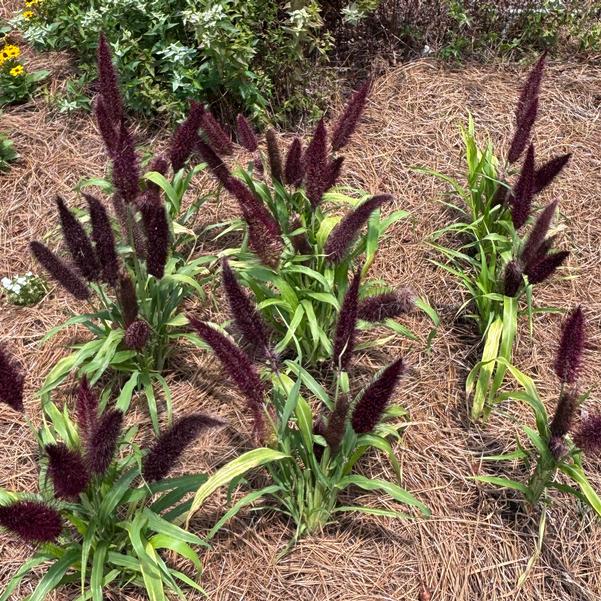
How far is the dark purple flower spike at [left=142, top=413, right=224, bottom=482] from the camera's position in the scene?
2.22 metres

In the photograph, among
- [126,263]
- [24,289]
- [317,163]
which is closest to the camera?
[317,163]

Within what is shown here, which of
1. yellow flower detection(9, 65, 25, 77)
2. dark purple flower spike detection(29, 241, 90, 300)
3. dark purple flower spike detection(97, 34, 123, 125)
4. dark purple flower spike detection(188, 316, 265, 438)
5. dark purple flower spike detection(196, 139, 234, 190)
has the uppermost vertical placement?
dark purple flower spike detection(97, 34, 123, 125)

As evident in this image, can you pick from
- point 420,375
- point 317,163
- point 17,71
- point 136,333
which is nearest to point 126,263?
point 136,333

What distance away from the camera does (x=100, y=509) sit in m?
2.40

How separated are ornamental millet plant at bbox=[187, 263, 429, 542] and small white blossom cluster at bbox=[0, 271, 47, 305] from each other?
5.11ft

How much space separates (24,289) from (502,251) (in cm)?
257

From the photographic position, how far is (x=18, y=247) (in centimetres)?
396

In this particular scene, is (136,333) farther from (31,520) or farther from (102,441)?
(31,520)

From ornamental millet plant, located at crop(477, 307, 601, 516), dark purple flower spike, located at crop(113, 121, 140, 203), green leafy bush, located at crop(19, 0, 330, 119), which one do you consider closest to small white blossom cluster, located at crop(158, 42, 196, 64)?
green leafy bush, located at crop(19, 0, 330, 119)

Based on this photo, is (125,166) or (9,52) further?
(9,52)

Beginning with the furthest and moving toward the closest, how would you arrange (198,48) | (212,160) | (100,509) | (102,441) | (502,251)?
1. (198,48)
2. (502,251)
3. (212,160)
4. (100,509)
5. (102,441)

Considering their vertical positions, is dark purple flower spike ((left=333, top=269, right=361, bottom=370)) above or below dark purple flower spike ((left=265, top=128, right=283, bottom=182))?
below

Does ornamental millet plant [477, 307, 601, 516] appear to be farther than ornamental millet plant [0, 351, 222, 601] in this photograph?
Yes

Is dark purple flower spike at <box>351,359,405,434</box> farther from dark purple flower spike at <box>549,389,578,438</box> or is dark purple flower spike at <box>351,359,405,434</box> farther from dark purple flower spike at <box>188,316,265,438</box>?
dark purple flower spike at <box>549,389,578,438</box>
